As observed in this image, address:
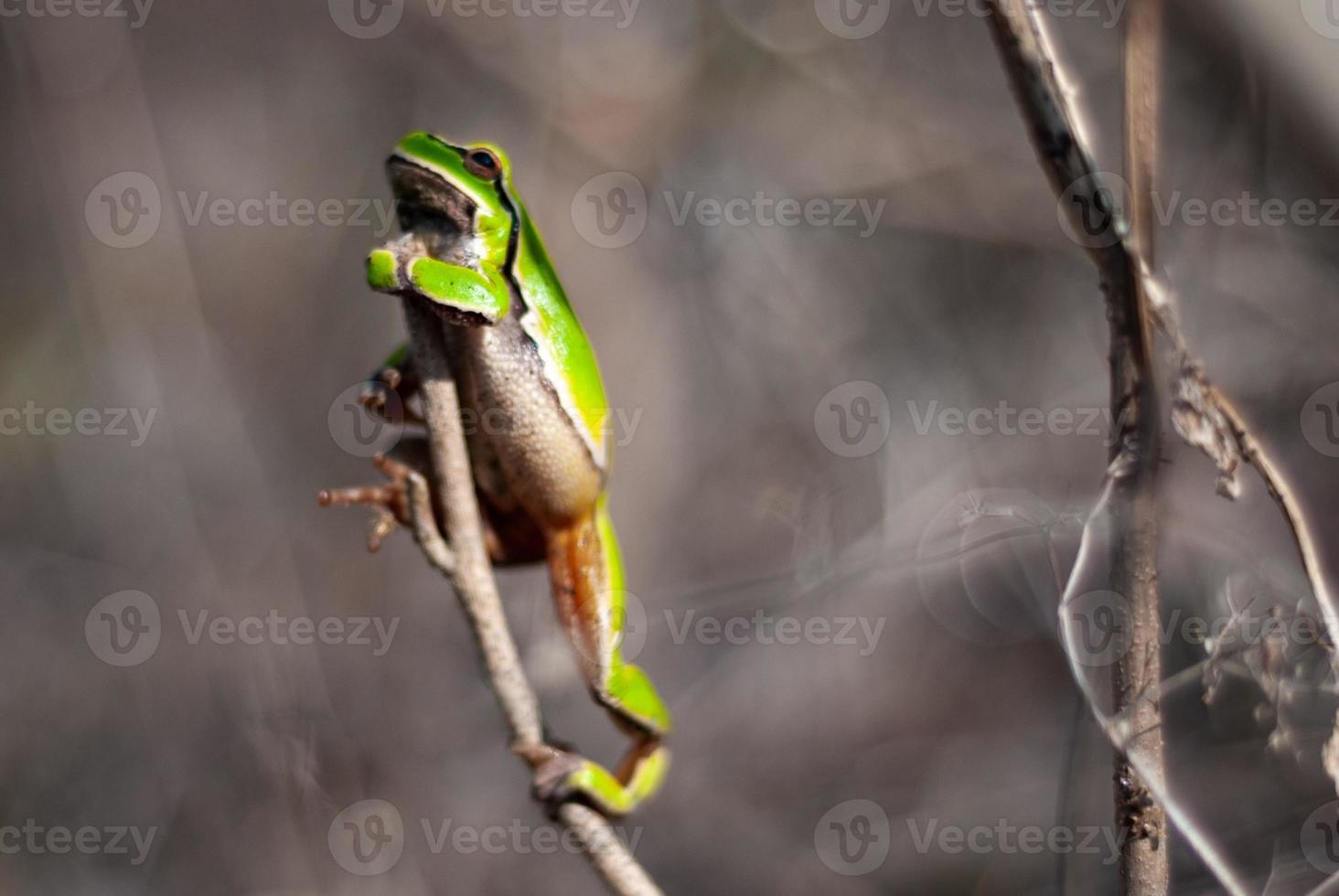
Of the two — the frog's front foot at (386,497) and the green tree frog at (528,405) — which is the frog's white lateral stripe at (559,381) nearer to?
the green tree frog at (528,405)

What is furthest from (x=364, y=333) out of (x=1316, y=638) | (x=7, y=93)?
(x=1316, y=638)

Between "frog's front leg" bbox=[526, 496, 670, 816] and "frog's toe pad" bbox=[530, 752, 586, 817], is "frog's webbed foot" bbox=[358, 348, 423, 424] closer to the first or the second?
"frog's front leg" bbox=[526, 496, 670, 816]

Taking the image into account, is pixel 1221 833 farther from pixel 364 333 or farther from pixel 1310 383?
pixel 364 333

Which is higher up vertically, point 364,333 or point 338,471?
point 364,333

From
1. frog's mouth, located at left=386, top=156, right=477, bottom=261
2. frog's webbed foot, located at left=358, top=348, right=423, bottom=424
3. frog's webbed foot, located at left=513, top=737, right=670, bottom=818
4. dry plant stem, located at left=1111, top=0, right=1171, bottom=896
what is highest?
frog's mouth, located at left=386, top=156, right=477, bottom=261

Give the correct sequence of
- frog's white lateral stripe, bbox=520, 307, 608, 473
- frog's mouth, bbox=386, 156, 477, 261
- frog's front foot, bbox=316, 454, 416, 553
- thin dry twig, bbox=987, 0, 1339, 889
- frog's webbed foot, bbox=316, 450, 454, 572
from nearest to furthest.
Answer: thin dry twig, bbox=987, 0, 1339, 889, frog's webbed foot, bbox=316, 450, 454, 572, frog's front foot, bbox=316, 454, 416, 553, frog's mouth, bbox=386, 156, 477, 261, frog's white lateral stripe, bbox=520, 307, 608, 473

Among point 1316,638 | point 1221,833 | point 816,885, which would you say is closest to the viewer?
point 1316,638

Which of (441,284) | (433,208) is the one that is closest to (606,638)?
(441,284)

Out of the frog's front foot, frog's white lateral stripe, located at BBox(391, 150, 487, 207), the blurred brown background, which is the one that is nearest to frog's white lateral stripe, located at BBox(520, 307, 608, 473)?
frog's white lateral stripe, located at BBox(391, 150, 487, 207)
